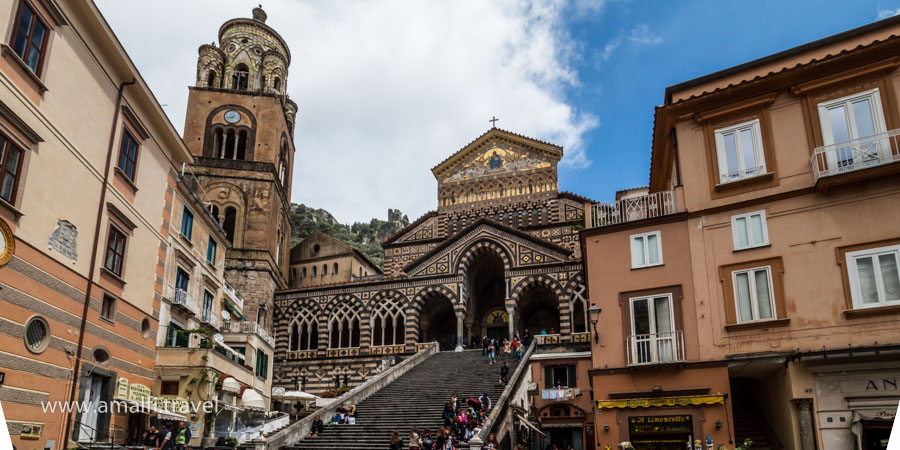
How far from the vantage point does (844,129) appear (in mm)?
15906

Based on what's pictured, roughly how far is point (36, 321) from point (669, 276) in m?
14.9

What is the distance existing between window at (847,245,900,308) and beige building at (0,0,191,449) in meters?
17.8

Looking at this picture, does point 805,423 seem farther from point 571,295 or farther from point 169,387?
point 571,295

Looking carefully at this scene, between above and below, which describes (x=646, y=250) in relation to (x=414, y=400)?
above

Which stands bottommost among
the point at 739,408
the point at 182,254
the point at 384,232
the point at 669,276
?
the point at 739,408

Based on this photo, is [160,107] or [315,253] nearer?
[160,107]

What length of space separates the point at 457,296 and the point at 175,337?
707 inches

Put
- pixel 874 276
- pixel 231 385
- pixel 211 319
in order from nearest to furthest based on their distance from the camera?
pixel 874 276
pixel 231 385
pixel 211 319

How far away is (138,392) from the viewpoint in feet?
66.5

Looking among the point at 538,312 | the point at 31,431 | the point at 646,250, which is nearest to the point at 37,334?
the point at 31,431

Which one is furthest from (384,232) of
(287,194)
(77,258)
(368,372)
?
(77,258)

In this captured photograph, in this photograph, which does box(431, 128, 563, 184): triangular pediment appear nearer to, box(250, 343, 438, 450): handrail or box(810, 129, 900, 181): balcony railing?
box(250, 343, 438, 450): handrail

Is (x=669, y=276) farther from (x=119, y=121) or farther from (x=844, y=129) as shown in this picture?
(x=119, y=121)

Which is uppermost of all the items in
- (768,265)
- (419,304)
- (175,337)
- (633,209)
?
(419,304)
